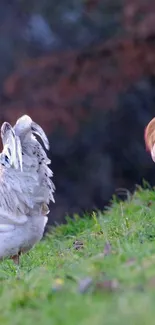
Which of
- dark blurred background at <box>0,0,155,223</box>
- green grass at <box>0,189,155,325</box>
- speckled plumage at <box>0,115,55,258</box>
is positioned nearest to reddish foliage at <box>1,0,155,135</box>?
dark blurred background at <box>0,0,155,223</box>

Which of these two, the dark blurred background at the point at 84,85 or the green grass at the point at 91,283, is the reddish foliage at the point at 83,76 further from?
the green grass at the point at 91,283

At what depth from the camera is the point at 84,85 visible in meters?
14.2

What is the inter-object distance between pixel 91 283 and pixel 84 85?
29.5ft

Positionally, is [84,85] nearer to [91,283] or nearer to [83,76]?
[83,76]

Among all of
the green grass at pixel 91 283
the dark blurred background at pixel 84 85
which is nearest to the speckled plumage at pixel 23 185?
the green grass at pixel 91 283

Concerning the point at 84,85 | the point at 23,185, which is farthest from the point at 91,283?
the point at 84,85

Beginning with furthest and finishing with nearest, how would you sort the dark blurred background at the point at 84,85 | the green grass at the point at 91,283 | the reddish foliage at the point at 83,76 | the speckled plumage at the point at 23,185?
the dark blurred background at the point at 84,85, the reddish foliage at the point at 83,76, the speckled plumage at the point at 23,185, the green grass at the point at 91,283

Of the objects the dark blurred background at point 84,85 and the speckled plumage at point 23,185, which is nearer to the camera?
the speckled plumage at point 23,185

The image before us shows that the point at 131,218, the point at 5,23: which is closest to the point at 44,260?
the point at 131,218

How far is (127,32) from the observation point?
1445cm

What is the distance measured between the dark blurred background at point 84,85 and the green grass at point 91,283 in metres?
6.31

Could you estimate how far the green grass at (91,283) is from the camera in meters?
4.79

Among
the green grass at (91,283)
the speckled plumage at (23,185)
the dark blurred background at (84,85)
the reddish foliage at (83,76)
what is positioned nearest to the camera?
the green grass at (91,283)

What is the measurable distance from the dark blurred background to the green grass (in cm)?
631
